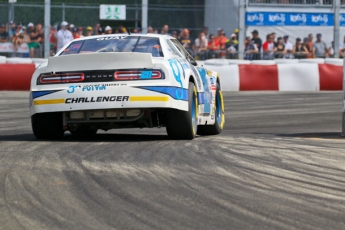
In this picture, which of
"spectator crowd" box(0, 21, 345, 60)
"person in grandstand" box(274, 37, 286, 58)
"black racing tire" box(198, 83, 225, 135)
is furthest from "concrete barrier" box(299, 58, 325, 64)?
"black racing tire" box(198, 83, 225, 135)

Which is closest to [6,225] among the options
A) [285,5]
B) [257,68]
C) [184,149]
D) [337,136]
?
[184,149]

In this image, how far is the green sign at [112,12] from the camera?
2144cm

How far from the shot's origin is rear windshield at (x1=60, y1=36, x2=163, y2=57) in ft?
30.8

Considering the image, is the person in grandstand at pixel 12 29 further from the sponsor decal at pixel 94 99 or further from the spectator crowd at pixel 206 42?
the sponsor decal at pixel 94 99

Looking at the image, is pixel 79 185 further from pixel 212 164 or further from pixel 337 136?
pixel 337 136

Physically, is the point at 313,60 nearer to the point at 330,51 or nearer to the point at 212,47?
the point at 330,51

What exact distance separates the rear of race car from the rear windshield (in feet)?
1.67

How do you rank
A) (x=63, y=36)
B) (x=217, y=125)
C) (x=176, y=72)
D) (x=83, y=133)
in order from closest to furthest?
(x=176, y=72) → (x=83, y=133) → (x=217, y=125) → (x=63, y=36)

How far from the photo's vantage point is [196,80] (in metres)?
9.59

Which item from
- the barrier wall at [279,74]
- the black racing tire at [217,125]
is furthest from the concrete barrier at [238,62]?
the black racing tire at [217,125]

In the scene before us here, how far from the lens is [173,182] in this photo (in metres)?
5.98

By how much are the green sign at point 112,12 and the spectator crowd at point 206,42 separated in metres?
0.36

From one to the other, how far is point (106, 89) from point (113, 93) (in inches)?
3.2

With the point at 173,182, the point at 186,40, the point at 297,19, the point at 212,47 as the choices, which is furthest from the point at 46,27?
the point at 173,182
